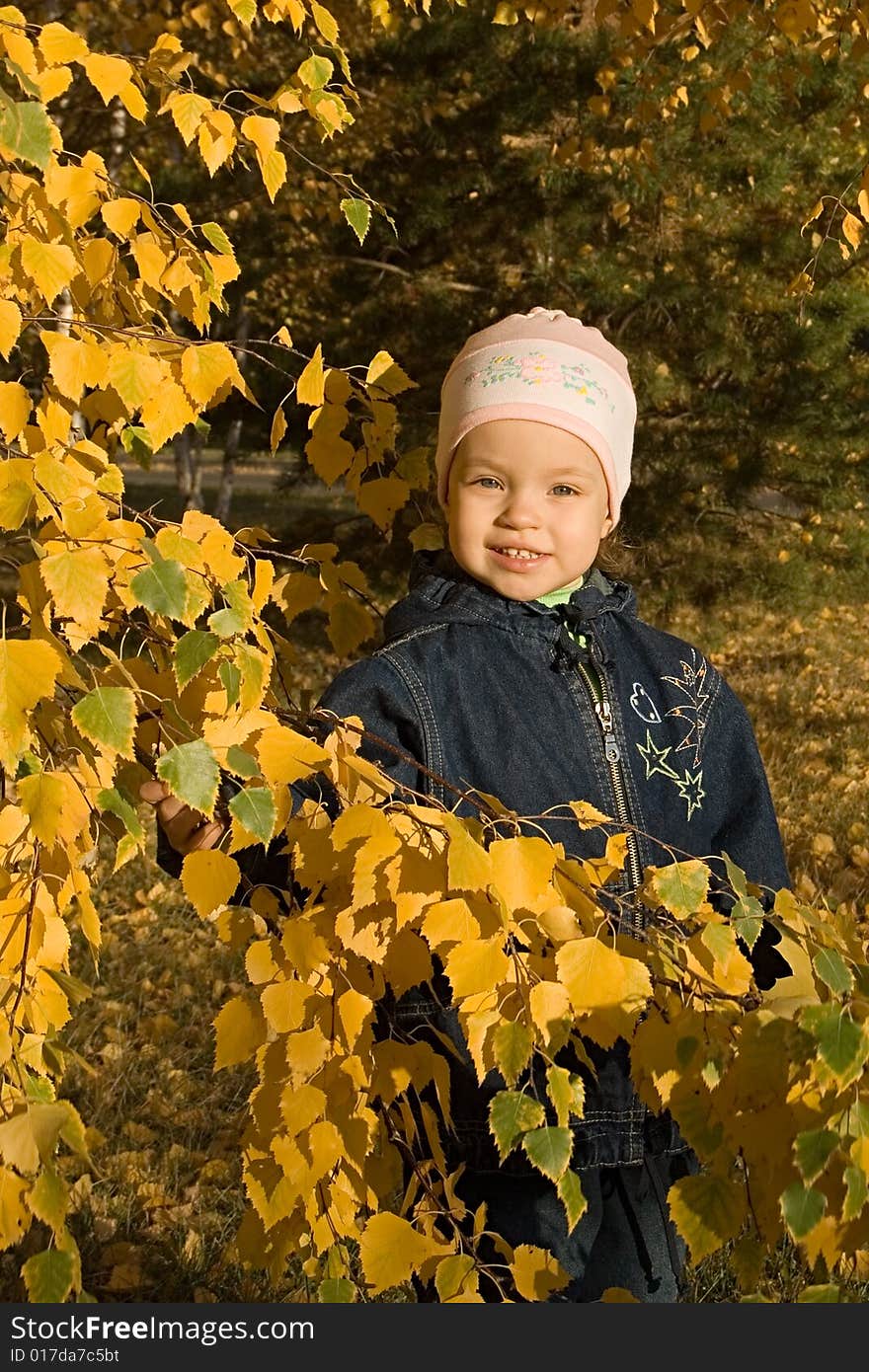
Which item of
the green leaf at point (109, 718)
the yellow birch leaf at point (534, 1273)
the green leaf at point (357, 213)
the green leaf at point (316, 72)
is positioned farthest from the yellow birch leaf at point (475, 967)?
the green leaf at point (316, 72)

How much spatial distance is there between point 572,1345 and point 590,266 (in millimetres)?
4992

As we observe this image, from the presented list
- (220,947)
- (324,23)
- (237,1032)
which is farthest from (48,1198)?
(220,947)

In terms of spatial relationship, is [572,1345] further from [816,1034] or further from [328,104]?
[328,104]

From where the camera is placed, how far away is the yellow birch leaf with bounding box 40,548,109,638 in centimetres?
109

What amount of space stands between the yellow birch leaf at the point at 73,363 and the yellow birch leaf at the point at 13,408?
0.22 feet

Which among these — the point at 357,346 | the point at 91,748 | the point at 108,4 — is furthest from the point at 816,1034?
the point at 108,4

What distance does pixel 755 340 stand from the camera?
576 centimetres

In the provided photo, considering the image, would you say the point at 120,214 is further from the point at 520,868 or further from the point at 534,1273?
the point at 534,1273

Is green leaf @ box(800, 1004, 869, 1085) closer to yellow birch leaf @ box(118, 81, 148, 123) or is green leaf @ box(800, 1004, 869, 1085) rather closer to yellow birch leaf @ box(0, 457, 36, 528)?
yellow birch leaf @ box(0, 457, 36, 528)

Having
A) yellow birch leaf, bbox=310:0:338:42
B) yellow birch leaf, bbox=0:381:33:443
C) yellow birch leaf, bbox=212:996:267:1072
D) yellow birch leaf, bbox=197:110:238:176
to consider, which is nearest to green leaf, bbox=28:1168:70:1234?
yellow birch leaf, bbox=212:996:267:1072

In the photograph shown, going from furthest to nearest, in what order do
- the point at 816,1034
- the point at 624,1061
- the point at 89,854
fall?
the point at 624,1061 < the point at 89,854 < the point at 816,1034

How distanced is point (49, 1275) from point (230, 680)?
0.53m

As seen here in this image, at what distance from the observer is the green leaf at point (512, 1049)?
3.41ft

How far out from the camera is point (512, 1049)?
105cm
